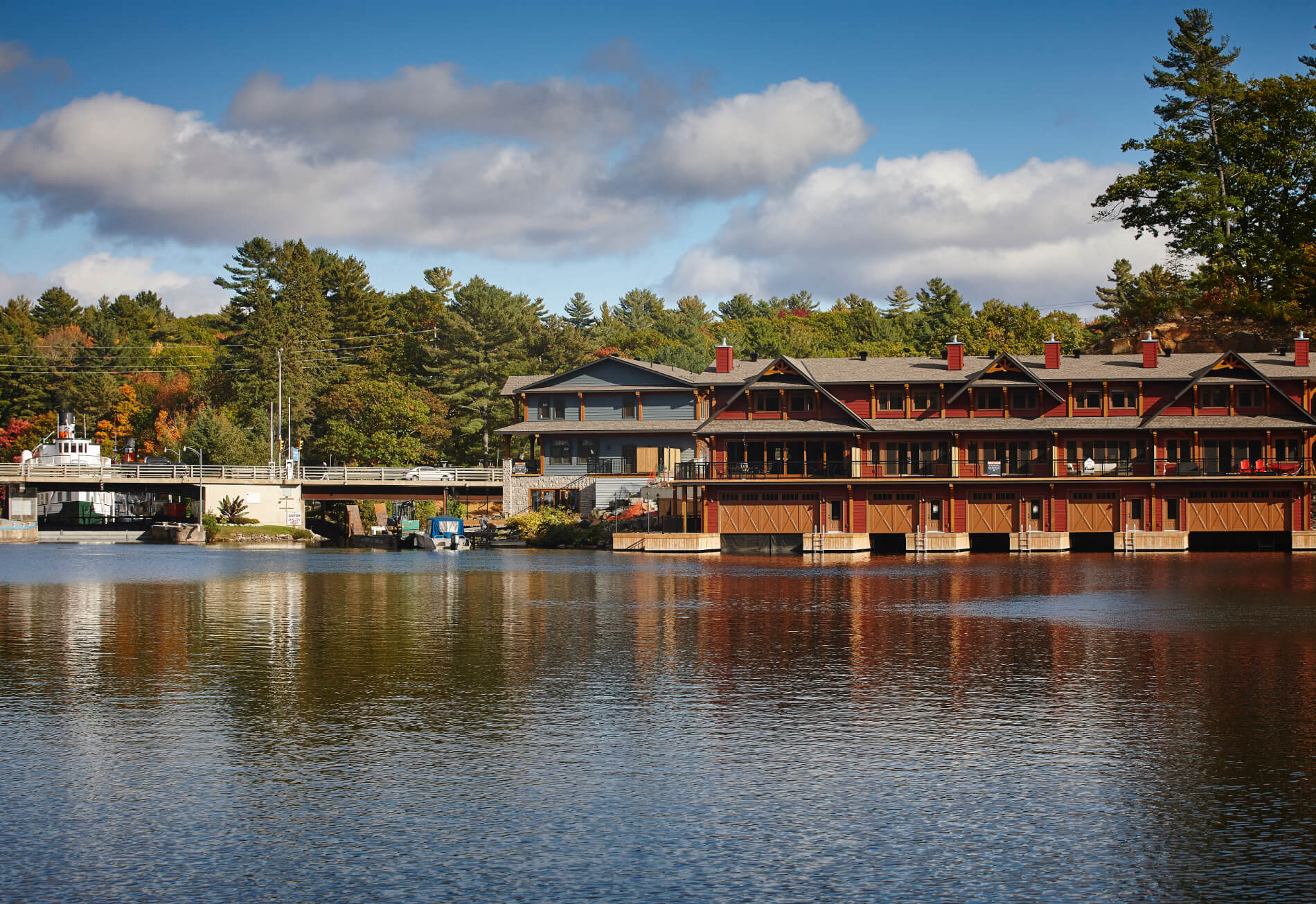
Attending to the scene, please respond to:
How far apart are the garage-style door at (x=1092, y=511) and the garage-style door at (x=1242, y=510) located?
4.67 metres

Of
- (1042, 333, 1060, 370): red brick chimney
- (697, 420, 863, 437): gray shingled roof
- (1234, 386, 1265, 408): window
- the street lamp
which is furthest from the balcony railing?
the street lamp

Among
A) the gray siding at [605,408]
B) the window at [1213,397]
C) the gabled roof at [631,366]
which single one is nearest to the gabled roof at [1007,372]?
the window at [1213,397]

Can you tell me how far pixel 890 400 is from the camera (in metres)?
77.2

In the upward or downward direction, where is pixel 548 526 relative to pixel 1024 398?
downward

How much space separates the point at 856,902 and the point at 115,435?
450ft

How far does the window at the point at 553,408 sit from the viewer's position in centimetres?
8944

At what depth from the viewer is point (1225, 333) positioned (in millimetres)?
92250

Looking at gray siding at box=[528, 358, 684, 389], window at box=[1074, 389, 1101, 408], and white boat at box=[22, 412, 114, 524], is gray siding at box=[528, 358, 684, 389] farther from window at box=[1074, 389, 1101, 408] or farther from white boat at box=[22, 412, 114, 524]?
white boat at box=[22, 412, 114, 524]

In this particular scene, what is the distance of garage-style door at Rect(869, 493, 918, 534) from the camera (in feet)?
244

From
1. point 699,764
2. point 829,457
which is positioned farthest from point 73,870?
point 829,457

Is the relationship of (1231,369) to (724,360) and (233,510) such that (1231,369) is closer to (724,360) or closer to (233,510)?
(724,360)

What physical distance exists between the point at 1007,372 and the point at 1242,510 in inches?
609

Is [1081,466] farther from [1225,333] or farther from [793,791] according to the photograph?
[793,791]

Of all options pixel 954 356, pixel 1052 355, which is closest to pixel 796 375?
pixel 954 356
